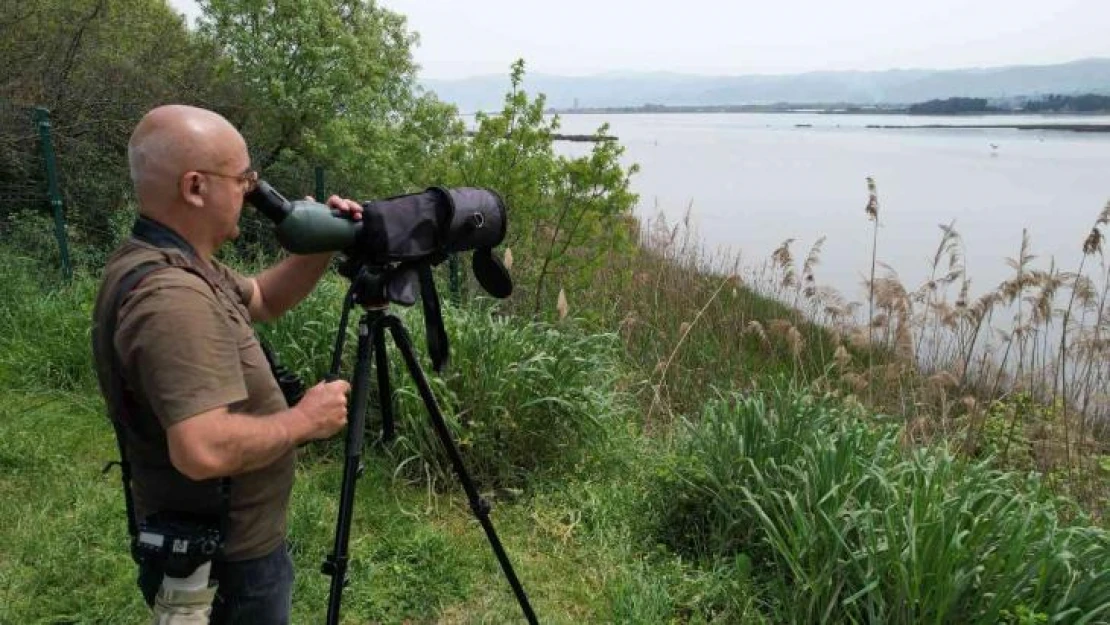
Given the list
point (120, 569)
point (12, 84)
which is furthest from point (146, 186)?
point (12, 84)

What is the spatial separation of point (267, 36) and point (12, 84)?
2.42 m

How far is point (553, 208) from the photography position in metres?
5.10

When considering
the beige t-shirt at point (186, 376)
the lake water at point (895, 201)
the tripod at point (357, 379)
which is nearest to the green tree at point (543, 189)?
the lake water at point (895, 201)

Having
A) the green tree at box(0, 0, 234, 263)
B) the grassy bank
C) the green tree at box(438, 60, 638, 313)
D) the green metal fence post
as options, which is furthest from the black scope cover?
the green tree at box(0, 0, 234, 263)

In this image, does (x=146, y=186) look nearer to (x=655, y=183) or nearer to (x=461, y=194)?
(x=461, y=194)

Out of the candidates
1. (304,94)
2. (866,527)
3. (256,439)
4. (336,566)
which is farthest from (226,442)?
(304,94)

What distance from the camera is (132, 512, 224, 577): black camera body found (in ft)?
4.32

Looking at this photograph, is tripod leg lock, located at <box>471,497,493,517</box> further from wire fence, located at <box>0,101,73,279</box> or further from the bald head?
wire fence, located at <box>0,101,73,279</box>

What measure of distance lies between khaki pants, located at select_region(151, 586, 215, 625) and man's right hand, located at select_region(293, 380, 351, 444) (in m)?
0.32

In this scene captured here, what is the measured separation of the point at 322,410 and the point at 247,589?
1.45 ft

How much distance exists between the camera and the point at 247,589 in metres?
1.53

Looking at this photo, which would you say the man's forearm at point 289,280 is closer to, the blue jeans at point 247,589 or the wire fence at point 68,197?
the blue jeans at point 247,589

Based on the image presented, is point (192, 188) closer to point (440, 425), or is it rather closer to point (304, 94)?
point (440, 425)

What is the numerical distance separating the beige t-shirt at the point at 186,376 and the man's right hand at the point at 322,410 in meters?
0.11
